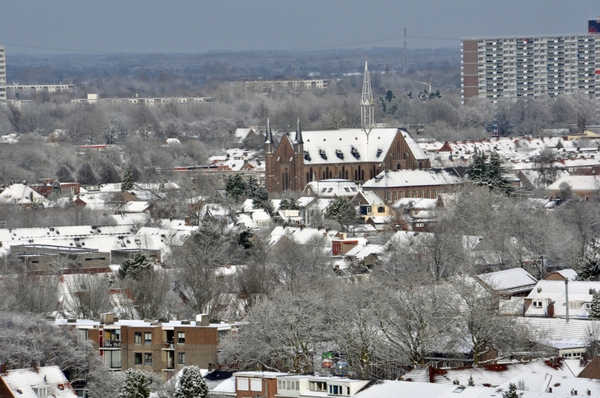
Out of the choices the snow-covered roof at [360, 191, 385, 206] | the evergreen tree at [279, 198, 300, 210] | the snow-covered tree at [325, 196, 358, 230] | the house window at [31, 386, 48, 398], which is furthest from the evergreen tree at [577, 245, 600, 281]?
the snow-covered roof at [360, 191, 385, 206]

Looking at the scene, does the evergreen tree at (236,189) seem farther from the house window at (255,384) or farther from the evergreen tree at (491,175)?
the house window at (255,384)

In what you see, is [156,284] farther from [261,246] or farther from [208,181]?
[208,181]

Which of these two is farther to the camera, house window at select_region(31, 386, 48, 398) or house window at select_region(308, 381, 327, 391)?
house window at select_region(31, 386, 48, 398)

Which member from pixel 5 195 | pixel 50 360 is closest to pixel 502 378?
pixel 50 360

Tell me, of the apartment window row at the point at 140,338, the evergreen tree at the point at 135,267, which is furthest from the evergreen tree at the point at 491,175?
the apartment window row at the point at 140,338

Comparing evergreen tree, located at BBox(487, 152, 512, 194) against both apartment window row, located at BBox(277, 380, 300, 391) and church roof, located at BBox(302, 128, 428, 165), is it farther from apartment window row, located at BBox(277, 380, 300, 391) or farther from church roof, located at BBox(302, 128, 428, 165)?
apartment window row, located at BBox(277, 380, 300, 391)
